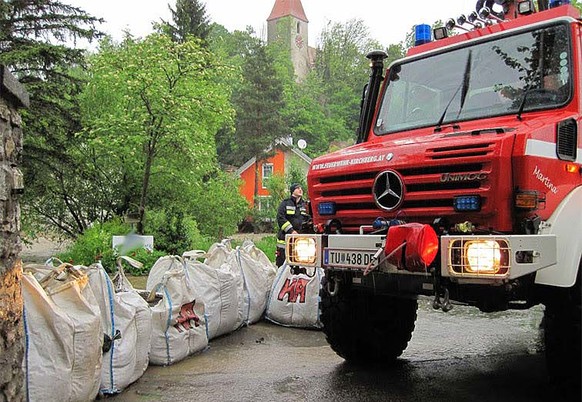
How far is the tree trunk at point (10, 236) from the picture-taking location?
324 centimetres

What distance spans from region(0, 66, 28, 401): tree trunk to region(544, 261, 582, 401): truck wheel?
3.43 meters

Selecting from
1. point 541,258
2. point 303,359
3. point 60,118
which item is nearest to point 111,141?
point 60,118

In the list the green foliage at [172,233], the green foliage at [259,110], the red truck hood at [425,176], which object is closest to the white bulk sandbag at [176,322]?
the red truck hood at [425,176]

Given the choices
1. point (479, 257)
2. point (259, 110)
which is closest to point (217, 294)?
point (479, 257)

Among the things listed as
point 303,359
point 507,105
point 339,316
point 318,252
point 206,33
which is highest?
point 206,33

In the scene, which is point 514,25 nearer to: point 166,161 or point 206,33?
point 166,161

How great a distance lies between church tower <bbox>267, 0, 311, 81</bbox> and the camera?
72562 mm

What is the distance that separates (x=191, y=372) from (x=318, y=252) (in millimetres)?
1648

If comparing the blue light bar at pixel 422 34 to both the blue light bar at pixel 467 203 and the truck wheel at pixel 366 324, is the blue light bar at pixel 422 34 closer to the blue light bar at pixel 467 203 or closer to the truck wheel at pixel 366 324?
the blue light bar at pixel 467 203

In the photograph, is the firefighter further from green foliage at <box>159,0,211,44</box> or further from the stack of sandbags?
green foliage at <box>159,0,211,44</box>

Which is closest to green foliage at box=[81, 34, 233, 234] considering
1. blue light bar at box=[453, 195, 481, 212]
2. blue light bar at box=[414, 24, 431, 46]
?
blue light bar at box=[414, 24, 431, 46]

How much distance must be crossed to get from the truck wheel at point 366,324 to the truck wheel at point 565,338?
1646 millimetres

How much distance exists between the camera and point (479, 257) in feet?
12.0

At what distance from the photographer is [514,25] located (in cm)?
479
